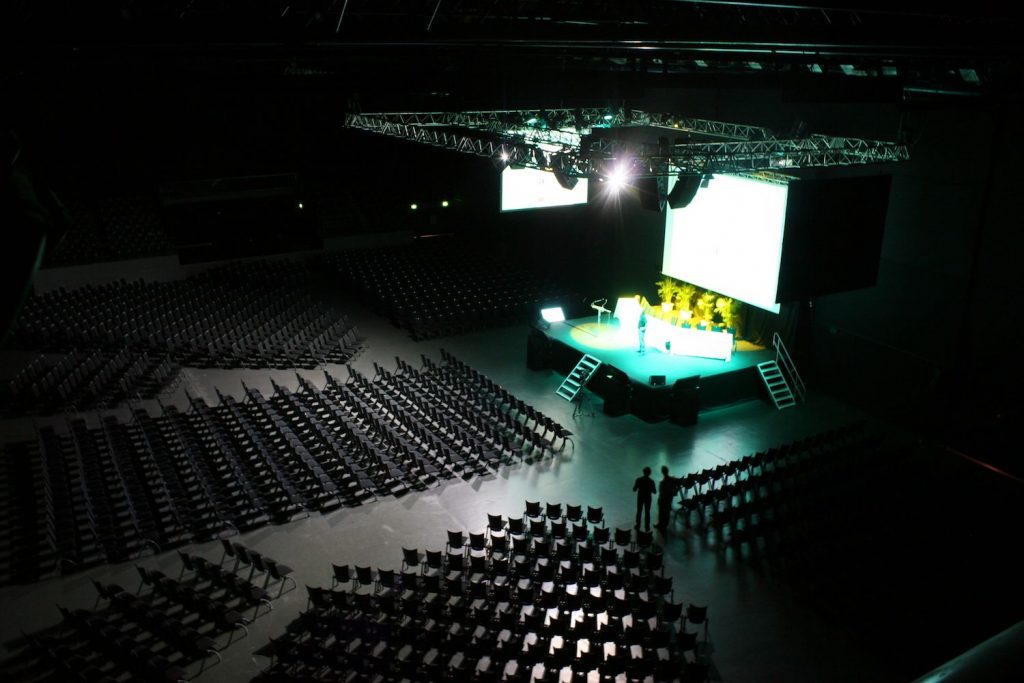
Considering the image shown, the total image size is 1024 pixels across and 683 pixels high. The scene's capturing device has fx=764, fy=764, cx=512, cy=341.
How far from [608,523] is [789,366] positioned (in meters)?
7.81

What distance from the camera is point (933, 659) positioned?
31.6ft

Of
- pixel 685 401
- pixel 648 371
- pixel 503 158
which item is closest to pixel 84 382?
pixel 503 158

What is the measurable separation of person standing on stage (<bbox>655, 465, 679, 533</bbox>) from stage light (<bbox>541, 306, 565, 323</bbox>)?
27.8 ft

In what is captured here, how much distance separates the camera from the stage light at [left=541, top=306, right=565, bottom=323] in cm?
2037

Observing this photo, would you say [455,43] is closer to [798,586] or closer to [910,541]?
[798,586]

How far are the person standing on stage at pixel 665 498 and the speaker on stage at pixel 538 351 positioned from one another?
7.24 m

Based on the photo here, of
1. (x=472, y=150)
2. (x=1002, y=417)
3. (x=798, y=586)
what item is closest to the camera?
(x=798, y=586)

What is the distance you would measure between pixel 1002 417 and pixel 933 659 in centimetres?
714

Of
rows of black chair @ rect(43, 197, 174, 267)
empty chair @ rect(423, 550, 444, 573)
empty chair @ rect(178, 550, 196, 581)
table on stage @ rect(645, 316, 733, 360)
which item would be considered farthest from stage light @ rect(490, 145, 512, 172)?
rows of black chair @ rect(43, 197, 174, 267)

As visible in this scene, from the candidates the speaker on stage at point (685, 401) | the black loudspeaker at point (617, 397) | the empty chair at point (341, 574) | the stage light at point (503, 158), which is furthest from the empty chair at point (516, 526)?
the stage light at point (503, 158)

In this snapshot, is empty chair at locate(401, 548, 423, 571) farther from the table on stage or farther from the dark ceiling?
the table on stage

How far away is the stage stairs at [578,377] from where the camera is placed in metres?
17.8

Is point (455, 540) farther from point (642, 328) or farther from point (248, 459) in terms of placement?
point (642, 328)

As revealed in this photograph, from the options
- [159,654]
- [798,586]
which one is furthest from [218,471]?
[798,586]
